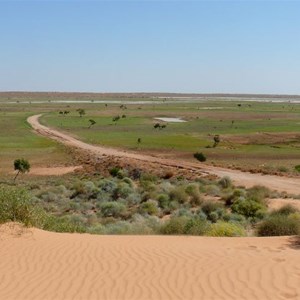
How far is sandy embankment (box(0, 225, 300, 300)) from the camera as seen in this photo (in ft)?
28.4

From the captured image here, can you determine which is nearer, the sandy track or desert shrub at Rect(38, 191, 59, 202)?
desert shrub at Rect(38, 191, 59, 202)

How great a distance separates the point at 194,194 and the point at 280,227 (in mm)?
11860

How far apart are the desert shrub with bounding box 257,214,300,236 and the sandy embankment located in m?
1.40

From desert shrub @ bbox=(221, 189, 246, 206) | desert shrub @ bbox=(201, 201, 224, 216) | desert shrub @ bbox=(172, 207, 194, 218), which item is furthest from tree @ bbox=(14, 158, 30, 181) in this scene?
desert shrub @ bbox=(201, 201, 224, 216)

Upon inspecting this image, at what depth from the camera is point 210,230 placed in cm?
1506

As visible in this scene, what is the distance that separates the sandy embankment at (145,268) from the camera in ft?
28.4

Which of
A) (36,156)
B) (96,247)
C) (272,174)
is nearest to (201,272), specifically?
(96,247)

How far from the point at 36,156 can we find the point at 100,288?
4408cm

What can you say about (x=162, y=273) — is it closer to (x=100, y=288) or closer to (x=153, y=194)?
(x=100, y=288)

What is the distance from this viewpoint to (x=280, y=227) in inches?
596

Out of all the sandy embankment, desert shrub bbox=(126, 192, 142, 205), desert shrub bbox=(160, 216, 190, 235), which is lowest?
desert shrub bbox=(126, 192, 142, 205)

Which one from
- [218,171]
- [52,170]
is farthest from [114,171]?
[218,171]

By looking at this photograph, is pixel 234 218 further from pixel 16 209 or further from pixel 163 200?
pixel 16 209

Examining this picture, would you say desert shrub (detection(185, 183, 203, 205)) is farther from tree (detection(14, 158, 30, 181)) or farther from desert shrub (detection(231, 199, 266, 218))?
tree (detection(14, 158, 30, 181))
